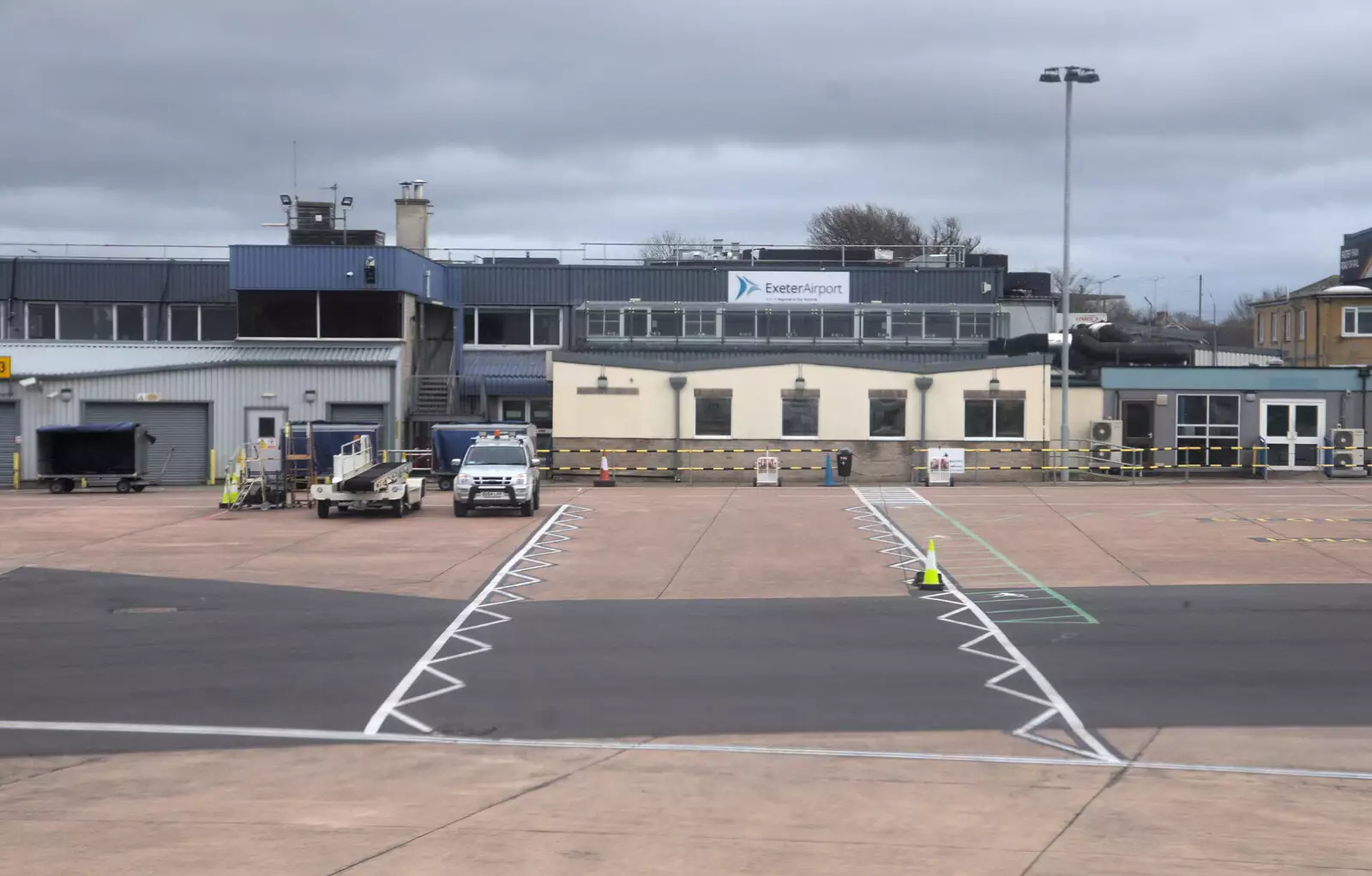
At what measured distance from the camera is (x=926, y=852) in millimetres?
9266

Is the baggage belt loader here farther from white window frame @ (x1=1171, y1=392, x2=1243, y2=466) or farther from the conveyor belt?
white window frame @ (x1=1171, y1=392, x2=1243, y2=466)

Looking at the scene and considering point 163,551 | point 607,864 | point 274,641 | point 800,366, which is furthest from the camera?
point 800,366

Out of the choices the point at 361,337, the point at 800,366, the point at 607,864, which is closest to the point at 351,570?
the point at 607,864

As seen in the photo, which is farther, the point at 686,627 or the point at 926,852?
the point at 686,627

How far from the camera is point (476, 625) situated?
19.2 m

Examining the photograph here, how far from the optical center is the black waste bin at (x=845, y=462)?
42.5 meters

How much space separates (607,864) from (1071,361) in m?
43.8

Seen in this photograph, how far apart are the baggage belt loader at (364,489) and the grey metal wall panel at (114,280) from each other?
997 inches

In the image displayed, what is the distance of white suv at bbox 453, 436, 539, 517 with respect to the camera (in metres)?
32.2

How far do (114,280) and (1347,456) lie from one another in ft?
150

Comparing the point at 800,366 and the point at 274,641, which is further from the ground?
the point at 800,366

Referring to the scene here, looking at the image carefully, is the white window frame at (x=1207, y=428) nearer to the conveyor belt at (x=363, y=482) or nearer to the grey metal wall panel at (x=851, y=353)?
the grey metal wall panel at (x=851, y=353)

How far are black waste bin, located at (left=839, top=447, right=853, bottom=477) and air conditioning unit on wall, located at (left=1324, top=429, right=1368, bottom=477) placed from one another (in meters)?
14.7

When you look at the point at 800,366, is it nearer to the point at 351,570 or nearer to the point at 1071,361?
the point at 1071,361
